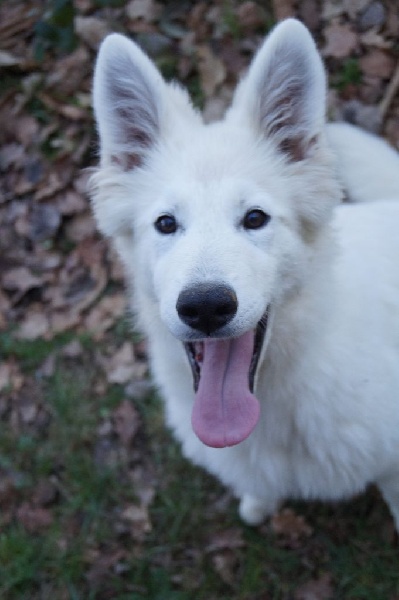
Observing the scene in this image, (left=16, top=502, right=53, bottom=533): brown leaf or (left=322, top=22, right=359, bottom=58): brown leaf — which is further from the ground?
(left=322, top=22, right=359, bottom=58): brown leaf

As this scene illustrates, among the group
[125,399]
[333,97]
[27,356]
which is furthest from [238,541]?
[333,97]

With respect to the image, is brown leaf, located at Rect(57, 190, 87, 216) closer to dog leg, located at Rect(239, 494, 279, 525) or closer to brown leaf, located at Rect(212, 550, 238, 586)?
dog leg, located at Rect(239, 494, 279, 525)

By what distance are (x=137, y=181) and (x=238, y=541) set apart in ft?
6.56

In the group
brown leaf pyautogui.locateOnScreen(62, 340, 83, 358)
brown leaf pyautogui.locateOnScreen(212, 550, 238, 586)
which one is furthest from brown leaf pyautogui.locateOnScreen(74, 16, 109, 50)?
brown leaf pyautogui.locateOnScreen(212, 550, 238, 586)

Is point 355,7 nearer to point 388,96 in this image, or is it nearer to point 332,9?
point 332,9

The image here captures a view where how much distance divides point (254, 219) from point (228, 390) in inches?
24.1

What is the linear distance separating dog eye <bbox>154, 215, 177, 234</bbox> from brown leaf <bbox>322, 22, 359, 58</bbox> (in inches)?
108

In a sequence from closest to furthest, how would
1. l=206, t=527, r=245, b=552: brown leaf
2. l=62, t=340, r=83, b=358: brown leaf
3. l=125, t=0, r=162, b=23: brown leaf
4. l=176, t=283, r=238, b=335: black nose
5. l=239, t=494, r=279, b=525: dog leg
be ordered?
l=176, t=283, r=238, b=335: black nose
l=239, t=494, r=279, b=525: dog leg
l=206, t=527, r=245, b=552: brown leaf
l=62, t=340, r=83, b=358: brown leaf
l=125, t=0, r=162, b=23: brown leaf

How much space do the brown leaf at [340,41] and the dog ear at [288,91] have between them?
232 cm

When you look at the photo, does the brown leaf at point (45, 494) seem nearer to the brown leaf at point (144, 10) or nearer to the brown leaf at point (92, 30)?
the brown leaf at point (92, 30)

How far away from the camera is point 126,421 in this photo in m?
3.92

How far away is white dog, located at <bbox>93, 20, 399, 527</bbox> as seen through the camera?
2.11 metres

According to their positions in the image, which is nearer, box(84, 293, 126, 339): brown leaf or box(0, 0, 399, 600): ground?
box(0, 0, 399, 600): ground

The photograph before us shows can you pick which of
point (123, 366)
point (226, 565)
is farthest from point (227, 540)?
point (123, 366)
